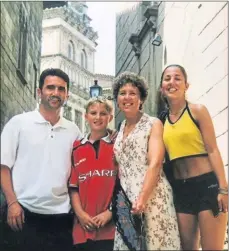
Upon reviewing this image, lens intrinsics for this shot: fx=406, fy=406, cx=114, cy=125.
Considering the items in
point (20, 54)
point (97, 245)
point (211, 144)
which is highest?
point (20, 54)

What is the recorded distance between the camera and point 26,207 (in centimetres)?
149

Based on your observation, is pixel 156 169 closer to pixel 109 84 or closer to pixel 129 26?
pixel 109 84

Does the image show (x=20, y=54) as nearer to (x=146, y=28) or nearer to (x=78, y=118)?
(x=78, y=118)

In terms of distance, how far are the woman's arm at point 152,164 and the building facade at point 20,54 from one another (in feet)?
1.75

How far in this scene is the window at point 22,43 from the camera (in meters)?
1.77

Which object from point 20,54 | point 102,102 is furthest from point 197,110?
point 20,54

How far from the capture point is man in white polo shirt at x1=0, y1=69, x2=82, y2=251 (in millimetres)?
1488

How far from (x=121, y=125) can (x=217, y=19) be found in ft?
2.25

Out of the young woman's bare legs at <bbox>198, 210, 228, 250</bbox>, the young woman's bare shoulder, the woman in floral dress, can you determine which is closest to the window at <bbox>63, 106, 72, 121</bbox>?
the woman in floral dress

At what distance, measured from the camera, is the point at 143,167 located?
4.53 ft

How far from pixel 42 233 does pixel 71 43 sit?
0.82 m

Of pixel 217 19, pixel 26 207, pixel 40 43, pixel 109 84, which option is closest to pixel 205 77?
pixel 217 19

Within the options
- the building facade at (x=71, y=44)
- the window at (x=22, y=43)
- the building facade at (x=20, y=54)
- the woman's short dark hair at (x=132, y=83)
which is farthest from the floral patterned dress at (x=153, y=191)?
the window at (x=22, y=43)

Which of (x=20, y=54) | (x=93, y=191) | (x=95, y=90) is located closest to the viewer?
(x=93, y=191)
